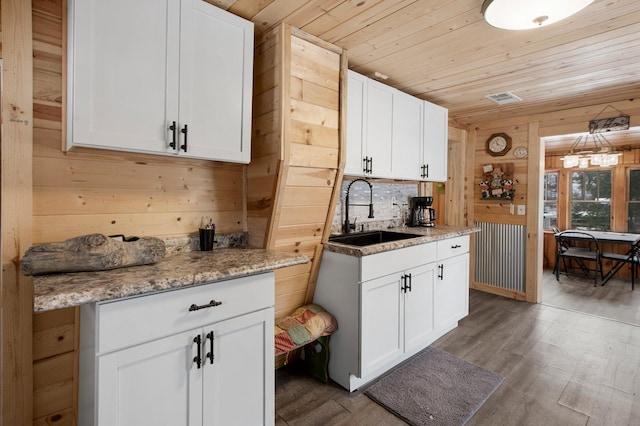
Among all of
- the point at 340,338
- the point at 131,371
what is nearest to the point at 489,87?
the point at 340,338

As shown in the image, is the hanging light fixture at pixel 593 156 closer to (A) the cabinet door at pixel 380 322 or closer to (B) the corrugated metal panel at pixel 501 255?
(B) the corrugated metal panel at pixel 501 255

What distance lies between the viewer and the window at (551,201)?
20.9ft

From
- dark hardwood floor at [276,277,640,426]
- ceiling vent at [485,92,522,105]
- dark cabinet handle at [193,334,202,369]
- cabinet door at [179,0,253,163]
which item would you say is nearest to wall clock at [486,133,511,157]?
ceiling vent at [485,92,522,105]

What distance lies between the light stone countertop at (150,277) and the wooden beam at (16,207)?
1.06 feet

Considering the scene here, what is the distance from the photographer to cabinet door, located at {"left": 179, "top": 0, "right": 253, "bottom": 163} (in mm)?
1620

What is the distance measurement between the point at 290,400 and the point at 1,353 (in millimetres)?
1505

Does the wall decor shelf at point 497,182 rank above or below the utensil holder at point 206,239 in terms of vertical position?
above

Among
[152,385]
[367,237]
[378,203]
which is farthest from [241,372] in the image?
[378,203]

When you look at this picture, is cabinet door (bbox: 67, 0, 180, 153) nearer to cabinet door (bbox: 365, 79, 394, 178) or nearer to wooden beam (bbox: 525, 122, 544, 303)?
cabinet door (bbox: 365, 79, 394, 178)

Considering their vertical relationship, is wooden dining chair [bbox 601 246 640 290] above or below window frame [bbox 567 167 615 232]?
below

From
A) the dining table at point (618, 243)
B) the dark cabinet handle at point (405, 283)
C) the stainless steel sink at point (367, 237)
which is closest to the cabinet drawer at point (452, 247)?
the stainless steel sink at point (367, 237)

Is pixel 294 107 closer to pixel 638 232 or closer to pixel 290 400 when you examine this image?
pixel 290 400

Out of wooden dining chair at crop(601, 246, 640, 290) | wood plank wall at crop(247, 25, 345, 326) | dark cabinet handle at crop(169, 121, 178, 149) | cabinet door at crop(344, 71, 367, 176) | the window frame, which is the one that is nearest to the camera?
dark cabinet handle at crop(169, 121, 178, 149)

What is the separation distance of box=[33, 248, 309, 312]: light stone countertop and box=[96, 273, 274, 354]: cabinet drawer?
49 millimetres
